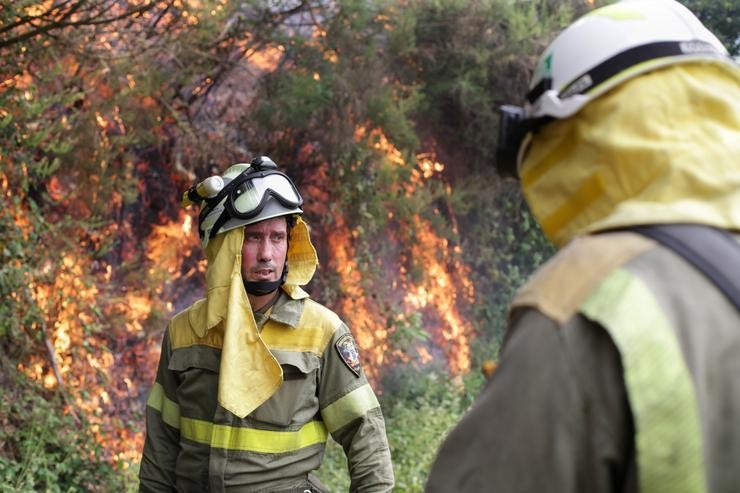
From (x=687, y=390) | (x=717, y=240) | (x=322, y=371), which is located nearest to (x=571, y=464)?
(x=687, y=390)

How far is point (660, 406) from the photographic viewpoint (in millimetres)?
1038

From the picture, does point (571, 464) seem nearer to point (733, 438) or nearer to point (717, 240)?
point (733, 438)

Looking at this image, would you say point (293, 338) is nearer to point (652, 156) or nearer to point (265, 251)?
point (265, 251)

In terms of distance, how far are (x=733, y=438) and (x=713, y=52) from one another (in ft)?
2.09

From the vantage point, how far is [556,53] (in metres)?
1.44

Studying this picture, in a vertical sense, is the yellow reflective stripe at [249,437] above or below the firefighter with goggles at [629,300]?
below

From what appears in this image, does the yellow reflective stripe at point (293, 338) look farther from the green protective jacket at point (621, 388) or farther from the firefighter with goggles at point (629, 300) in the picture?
the green protective jacket at point (621, 388)

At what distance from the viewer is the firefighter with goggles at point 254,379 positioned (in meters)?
3.14

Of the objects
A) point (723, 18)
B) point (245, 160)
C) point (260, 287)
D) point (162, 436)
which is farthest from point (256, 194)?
point (723, 18)

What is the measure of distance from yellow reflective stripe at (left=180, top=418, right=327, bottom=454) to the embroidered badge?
0.26 metres

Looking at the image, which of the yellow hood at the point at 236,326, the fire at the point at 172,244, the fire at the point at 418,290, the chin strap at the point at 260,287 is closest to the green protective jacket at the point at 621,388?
the yellow hood at the point at 236,326

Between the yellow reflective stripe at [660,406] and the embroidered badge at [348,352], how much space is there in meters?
2.32

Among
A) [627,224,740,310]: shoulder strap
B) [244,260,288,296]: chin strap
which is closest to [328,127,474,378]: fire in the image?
[244,260,288,296]: chin strap

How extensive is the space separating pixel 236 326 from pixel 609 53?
7.26ft
